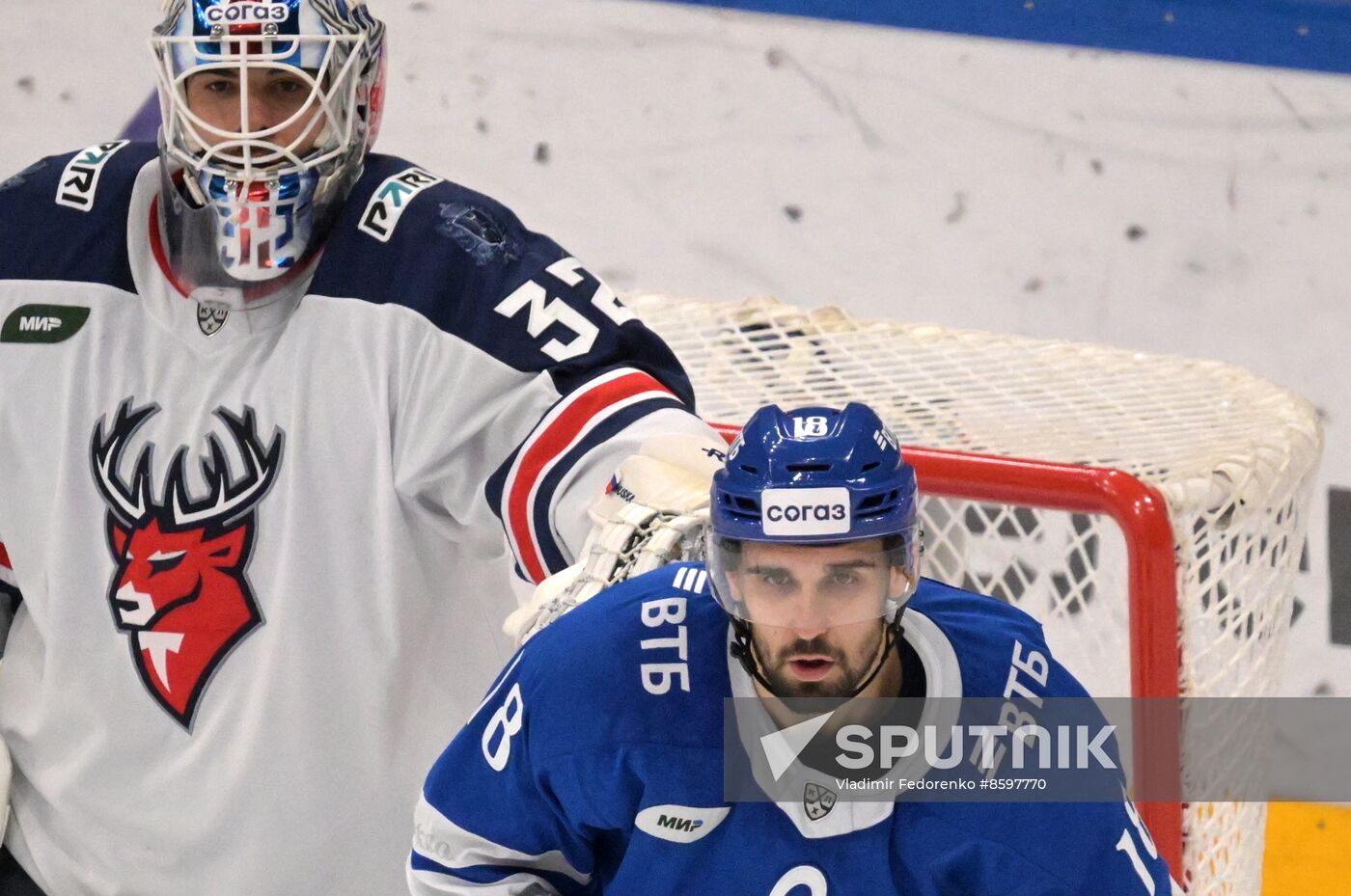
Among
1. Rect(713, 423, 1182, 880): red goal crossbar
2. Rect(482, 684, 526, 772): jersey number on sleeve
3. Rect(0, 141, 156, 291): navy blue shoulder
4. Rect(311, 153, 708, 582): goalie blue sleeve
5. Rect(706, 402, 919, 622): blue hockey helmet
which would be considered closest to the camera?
Rect(706, 402, 919, 622): blue hockey helmet

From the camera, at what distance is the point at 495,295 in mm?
1666

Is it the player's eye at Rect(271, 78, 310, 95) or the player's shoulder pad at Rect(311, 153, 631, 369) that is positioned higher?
the player's eye at Rect(271, 78, 310, 95)

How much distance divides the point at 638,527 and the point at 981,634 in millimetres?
290

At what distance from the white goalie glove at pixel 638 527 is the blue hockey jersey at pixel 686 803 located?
43mm

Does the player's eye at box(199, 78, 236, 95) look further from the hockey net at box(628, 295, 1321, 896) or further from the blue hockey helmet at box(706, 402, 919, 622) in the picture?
the hockey net at box(628, 295, 1321, 896)

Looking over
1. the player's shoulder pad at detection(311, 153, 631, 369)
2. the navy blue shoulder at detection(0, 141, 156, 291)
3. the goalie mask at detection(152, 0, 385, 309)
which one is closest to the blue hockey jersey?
the player's shoulder pad at detection(311, 153, 631, 369)

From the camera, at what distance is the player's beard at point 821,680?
138 cm

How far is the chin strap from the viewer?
4.60 ft

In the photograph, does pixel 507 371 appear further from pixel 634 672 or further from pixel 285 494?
pixel 634 672

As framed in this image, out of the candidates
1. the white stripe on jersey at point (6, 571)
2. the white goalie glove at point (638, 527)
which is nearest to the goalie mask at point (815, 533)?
the white goalie glove at point (638, 527)

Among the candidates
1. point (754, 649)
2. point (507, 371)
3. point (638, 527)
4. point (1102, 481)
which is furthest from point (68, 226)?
point (1102, 481)

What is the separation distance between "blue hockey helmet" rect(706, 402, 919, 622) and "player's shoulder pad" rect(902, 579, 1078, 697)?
0.22 ft

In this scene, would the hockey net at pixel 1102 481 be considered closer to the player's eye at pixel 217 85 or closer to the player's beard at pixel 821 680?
the player's beard at pixel 821 680

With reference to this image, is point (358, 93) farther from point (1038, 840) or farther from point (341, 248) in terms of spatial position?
point (1038, 840)
